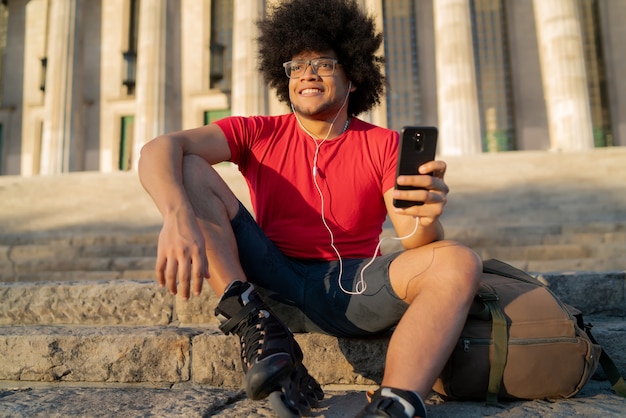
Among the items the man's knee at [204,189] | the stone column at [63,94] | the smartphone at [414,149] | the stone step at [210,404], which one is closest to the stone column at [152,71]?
the stone column at [63,94]

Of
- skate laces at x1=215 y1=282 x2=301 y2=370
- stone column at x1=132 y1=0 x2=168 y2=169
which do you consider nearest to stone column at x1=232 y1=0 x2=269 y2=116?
stone column at x1=132 y1=0 x2=168 y2=169

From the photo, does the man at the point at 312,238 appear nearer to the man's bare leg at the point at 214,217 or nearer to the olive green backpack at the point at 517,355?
the man's bare leg at the point at 214,217

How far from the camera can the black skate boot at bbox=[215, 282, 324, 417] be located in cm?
155

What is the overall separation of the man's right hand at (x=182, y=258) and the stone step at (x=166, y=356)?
710 millimetres

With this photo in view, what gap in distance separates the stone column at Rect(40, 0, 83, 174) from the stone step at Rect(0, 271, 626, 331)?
16.8m

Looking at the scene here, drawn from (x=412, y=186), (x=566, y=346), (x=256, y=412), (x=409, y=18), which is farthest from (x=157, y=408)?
(x=409, y=18)

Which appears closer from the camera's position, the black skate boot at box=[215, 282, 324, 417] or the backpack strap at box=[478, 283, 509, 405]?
the black skate boot at box=[215, 282, 324, 417]

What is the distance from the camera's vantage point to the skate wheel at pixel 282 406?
1.51 m

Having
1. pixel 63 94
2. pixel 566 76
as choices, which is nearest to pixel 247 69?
Answer: pixel 63 94

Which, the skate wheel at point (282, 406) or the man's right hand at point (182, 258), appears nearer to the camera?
the skate wheel at point (282, 406)

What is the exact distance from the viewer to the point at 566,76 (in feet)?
50.0

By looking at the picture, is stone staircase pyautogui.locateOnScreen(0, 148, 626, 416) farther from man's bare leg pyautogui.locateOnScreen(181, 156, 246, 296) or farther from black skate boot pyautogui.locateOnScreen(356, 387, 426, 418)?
black skate boot pyautogui.locateOnScreen(356, 387, 426, 418)

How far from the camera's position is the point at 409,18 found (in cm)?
2070

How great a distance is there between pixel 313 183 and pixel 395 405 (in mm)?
1211
